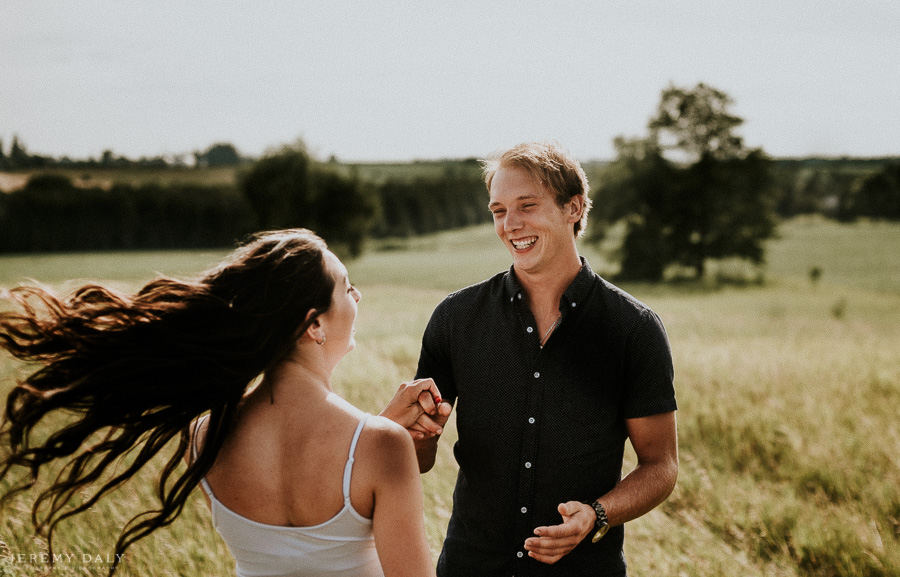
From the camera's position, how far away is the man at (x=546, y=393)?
2662 millimetres

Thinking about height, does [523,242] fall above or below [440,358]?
above

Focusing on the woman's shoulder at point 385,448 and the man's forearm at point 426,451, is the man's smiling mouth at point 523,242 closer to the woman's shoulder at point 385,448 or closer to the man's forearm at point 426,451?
the man's forearm at point 426,451

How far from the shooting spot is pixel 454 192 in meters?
91.0

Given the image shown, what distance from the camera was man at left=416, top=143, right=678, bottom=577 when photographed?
8.73ft

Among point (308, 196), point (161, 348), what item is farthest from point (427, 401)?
point (308, 196)

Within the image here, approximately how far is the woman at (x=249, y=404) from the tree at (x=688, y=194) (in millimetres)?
46904

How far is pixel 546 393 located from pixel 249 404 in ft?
4.23

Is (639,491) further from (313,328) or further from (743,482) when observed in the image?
(743,482)

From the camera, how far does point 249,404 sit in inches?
80.5

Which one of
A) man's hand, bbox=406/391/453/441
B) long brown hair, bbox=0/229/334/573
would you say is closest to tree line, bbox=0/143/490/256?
man's hand, bbox=406/391/453/441

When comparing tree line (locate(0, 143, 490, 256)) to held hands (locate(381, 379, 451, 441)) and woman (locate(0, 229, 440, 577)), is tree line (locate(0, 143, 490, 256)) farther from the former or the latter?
woman (locate(0, 229, 440, 577))

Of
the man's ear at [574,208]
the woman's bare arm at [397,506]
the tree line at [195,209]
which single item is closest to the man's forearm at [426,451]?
the woman's bare arm at [397,506]

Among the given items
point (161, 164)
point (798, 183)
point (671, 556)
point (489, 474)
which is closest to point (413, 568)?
point (489, 474)

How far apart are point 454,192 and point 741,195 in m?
49.5
